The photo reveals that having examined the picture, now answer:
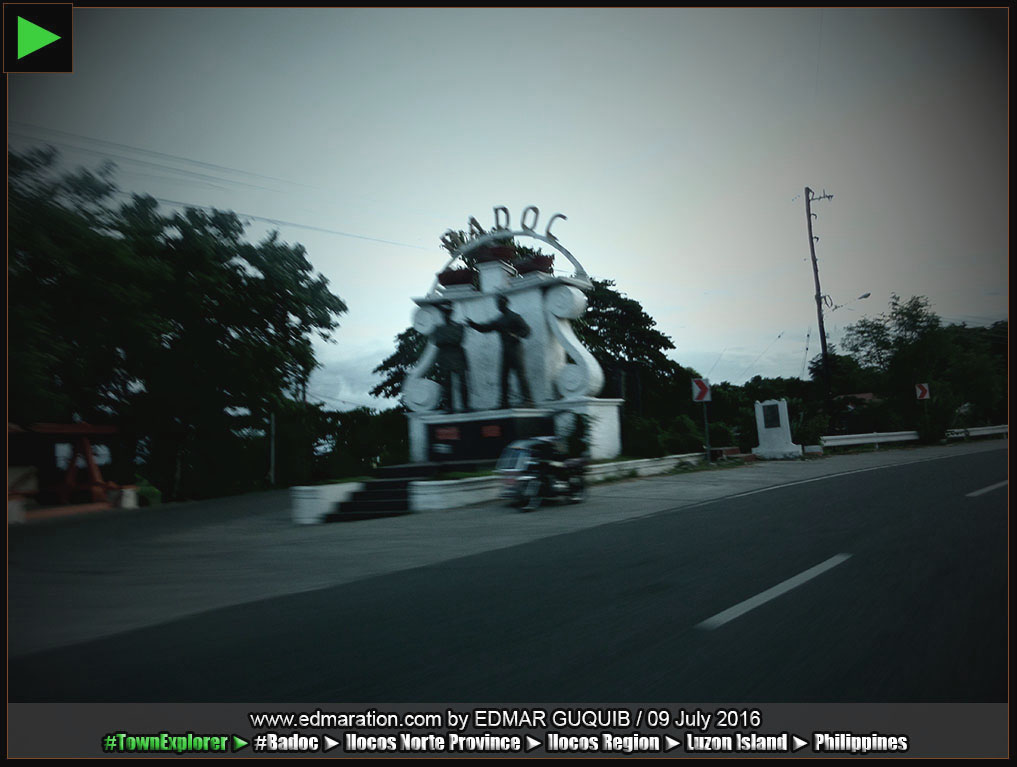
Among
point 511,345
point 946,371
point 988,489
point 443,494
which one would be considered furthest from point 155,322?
point 946,371

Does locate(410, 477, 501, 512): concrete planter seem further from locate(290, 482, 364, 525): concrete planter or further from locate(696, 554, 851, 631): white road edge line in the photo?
locate(696, 554, 851, 631): white road edge line

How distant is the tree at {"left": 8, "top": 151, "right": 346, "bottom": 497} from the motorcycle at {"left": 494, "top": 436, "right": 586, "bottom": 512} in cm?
883

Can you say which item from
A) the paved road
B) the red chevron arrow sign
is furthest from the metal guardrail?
the paved road

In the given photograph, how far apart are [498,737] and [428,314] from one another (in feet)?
70.2

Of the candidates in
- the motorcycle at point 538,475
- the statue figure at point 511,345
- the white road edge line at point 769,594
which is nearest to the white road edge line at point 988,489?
the white road edge line at point 769,594

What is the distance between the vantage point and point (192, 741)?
2.93 m

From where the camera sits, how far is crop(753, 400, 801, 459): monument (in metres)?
26.8

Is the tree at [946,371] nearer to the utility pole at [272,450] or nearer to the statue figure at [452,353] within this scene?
the statue figure at [452,353]

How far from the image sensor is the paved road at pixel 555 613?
3.66 m

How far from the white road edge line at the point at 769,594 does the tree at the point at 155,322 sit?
12.0m

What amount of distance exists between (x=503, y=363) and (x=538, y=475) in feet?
29.6

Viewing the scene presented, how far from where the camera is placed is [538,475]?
13.5 metres

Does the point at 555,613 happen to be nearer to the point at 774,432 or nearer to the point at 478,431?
the point at 478,431

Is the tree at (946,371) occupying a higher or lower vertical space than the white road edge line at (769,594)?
higher
